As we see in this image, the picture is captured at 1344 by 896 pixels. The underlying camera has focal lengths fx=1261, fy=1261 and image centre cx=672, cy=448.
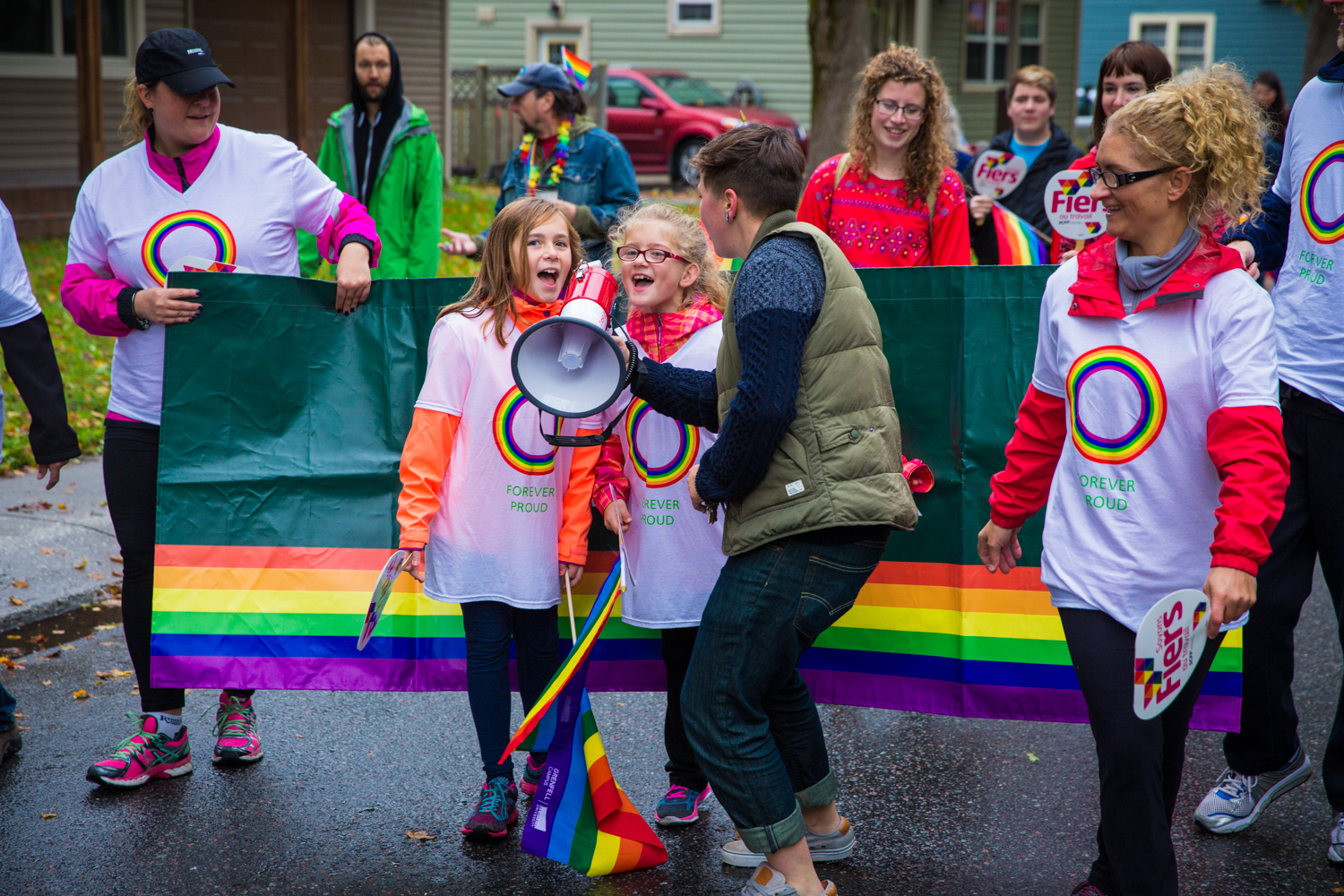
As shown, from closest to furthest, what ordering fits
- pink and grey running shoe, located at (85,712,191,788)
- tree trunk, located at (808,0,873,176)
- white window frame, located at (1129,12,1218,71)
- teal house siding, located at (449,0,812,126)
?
pink and grey running shoe, located at (85,712,191,788) < tree trunk, located at (808,0,873,176) < teal house siding, located at (449,0,812,126) < white window frame, located at (1129,12,1218,71)

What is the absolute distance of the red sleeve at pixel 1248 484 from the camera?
2467mm

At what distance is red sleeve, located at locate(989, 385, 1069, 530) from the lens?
2.97m

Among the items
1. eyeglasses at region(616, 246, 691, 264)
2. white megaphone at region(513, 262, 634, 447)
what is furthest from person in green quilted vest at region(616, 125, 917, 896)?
eyeglasses at region(616, 246, 691, 264)

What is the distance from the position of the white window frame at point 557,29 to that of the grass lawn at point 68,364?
13.0 metres

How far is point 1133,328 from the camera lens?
270 centimetres

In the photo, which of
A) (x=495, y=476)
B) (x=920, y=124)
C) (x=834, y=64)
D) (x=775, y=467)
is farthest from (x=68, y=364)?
(x=834, y=64)

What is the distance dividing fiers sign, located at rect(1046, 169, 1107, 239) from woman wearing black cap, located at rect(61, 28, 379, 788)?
2567 millimetres

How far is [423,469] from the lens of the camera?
3484 millimetres

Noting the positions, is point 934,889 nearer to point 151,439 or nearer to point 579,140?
point 151,439

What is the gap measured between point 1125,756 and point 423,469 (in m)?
1.93

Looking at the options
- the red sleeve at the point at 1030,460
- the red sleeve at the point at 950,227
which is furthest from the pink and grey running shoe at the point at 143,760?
the red sleeve at the point at 950,227

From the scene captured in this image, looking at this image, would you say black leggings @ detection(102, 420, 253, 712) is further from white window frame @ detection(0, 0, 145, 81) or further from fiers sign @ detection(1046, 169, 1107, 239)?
white window frame @ detection(0, 0, 145, 81)

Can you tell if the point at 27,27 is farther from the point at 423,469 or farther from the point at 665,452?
the point at 665,452

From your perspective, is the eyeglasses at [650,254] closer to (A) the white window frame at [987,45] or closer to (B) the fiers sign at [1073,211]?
(B) the fiers sign at [1073,211]
